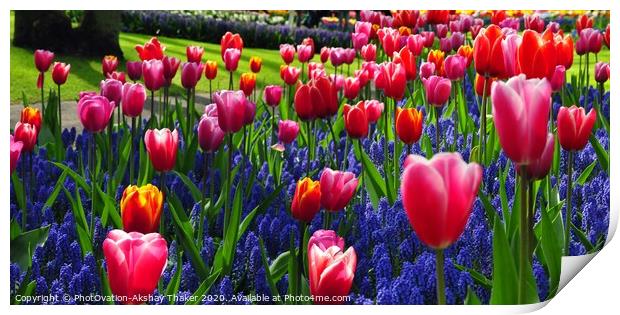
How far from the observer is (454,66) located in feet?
10.4

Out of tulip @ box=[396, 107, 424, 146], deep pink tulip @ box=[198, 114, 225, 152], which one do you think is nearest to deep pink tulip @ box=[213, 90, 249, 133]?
deep pink tulip @ box=[198, 114, 225, 152]

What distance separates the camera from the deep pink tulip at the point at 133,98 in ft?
9.24

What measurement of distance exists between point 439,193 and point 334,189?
910 millimetres

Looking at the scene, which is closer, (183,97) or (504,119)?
(504,119)

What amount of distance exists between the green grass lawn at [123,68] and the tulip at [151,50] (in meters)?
0.03

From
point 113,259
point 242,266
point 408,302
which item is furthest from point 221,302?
point 113,259

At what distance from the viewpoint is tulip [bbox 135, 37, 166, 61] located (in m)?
3.12

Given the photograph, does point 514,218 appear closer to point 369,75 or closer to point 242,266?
point 242,266

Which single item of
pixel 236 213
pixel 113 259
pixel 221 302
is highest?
pixel 113 259

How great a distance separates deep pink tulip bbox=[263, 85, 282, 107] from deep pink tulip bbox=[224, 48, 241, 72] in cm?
15

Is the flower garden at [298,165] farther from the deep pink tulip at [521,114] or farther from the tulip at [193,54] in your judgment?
the deep pink tulip at [521,114]

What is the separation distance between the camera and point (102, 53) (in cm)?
326

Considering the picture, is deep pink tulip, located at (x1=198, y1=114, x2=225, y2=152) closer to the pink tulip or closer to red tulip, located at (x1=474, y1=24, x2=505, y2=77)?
the pink tulip
